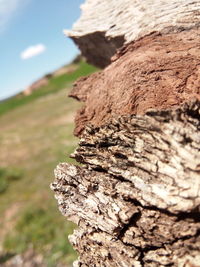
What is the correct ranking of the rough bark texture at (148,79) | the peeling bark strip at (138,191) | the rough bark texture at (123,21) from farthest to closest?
1. the rough bark texture at (123,21)
2. the rough bark texture at (148,79)
3. the peeling bark strip at (138,191)

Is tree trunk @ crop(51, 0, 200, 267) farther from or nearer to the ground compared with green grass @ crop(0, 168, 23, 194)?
nearer to the ground

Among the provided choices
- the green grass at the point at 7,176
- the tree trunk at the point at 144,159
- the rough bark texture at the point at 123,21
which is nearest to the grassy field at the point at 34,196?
the green grass at the point at 7,176

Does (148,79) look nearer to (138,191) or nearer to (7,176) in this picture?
(138,191)

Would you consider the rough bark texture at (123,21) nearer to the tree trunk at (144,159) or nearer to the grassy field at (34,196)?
the tree trunk at (144,159)

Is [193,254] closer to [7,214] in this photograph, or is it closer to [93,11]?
[93,11]

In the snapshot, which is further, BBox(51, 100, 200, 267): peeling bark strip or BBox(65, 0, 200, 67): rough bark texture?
BBox(65, 0, 200, 67): rough bark texture

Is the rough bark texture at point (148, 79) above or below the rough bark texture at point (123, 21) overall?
below

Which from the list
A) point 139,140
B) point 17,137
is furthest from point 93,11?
point 17,137

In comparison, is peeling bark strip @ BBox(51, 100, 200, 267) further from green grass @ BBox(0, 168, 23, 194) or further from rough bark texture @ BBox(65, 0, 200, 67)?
green grass @ BBox(0, 168, 23, 194)

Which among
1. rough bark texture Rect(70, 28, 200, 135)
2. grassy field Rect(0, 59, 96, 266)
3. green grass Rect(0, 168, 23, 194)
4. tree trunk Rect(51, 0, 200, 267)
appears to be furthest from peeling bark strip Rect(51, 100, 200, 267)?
green grass Rect(0, 168, 23, 194)
